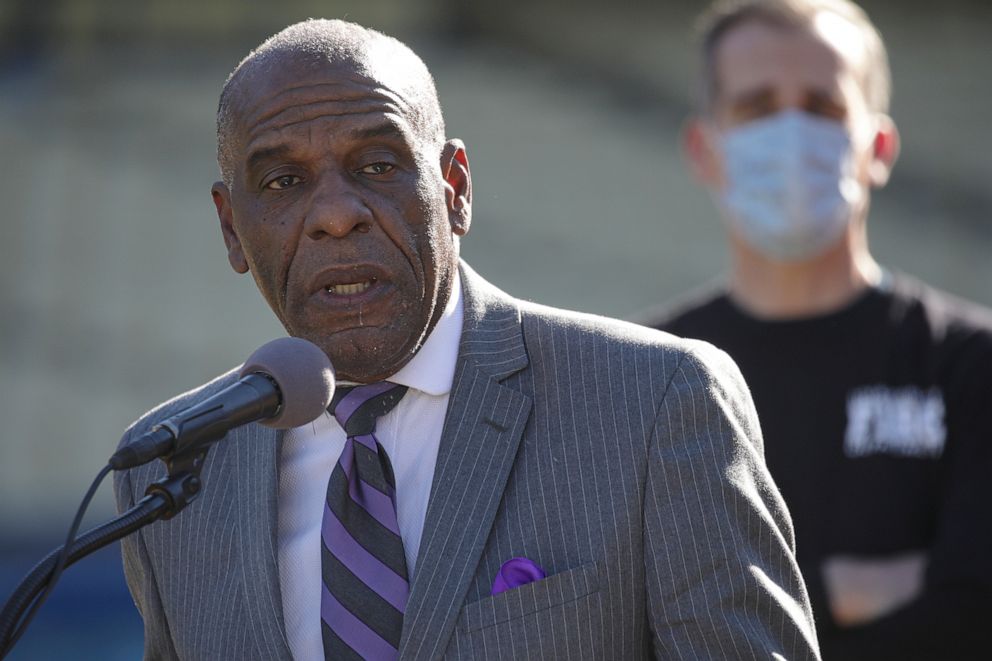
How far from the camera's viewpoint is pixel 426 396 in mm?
2557

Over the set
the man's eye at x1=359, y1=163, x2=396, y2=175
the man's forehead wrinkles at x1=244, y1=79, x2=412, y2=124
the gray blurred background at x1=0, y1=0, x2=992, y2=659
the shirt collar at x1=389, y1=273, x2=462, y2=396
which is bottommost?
the shirt collar at x1=389, y1=273, x2=462, y2=396

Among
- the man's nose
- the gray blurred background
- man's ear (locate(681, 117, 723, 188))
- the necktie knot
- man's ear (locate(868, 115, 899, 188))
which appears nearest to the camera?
the man's nose

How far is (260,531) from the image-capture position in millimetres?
2508

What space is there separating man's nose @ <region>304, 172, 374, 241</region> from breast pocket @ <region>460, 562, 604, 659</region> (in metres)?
0.63

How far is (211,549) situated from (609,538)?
736 mm

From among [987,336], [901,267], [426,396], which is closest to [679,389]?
[426,396]

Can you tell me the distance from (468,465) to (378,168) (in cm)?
52

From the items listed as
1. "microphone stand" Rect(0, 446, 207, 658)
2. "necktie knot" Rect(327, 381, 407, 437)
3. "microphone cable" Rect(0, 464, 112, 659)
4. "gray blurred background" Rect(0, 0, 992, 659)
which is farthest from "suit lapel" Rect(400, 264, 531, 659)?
"gray blurred background" Rect(0, 0, 992, 659)

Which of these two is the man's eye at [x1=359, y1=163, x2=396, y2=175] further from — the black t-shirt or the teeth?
the black t-shirt

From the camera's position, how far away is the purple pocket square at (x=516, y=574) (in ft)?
7.49

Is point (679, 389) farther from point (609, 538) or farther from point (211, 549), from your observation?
point (211, 549)

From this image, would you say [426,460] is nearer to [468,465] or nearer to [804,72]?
[468,465]

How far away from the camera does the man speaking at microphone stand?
2.28 m

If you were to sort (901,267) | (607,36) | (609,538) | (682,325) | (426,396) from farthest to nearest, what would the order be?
(607,36) → (901,267) → (682,325) → (426,396) → (609,538)
